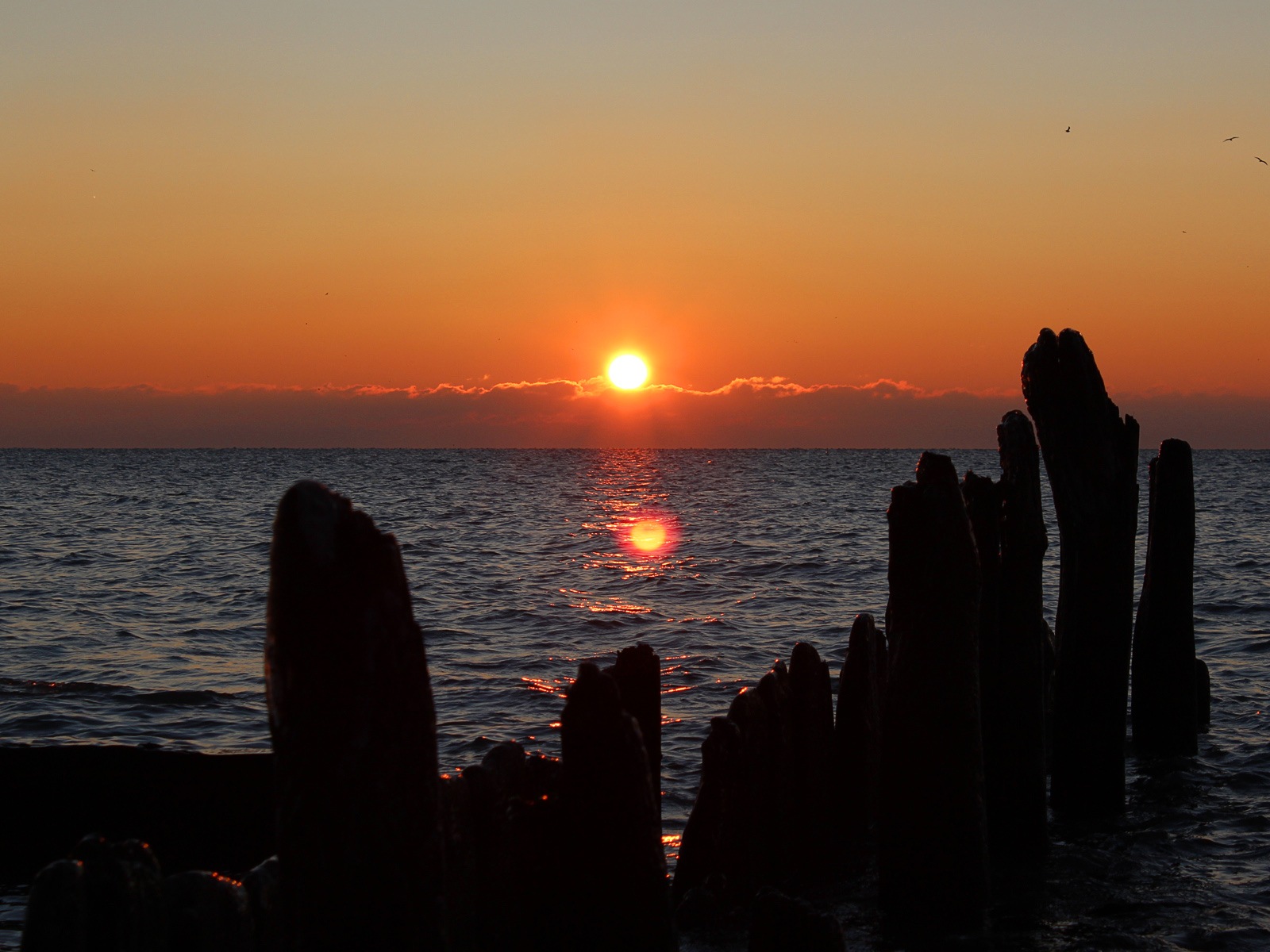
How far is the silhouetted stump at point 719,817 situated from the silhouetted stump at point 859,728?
1492 mm

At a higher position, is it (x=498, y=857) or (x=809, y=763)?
(x=498, y=857)

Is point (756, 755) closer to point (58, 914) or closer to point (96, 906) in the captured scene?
point (96, 906)

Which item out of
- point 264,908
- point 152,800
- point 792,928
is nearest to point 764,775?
point 792,928

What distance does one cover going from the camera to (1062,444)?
908cm

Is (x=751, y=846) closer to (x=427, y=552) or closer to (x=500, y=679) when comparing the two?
(x=500, y=679)

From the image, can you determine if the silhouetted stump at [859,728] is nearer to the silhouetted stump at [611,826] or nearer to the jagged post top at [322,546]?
the silhouetted stump at [611,826]

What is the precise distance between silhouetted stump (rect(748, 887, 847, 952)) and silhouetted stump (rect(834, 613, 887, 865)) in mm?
3409

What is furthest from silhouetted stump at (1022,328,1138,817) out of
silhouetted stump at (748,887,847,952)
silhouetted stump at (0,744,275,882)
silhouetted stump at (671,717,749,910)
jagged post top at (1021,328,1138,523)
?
silhouetted stump at (0,744,275,882)

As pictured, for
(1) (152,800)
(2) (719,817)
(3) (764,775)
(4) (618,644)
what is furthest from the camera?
(4) (618,644)

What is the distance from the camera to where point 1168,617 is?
38.3 ft

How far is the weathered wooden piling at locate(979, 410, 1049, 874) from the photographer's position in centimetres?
843

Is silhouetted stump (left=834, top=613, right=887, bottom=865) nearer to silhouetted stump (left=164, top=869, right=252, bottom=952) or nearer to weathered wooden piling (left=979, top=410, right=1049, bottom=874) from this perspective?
weathered wooden piling (left=979, top=410, right=1049, bottom=874)

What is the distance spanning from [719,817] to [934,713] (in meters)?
1.52

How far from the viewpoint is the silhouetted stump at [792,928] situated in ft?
17.5
